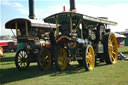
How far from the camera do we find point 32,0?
32125mm

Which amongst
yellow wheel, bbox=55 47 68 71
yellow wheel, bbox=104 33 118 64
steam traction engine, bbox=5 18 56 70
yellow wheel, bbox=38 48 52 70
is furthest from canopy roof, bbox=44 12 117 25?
yellow wheel, bbox=38 48 52 70

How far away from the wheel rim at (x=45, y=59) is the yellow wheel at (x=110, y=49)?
10.4ft

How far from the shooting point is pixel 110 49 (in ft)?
36.2

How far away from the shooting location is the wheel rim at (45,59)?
31.0 feet

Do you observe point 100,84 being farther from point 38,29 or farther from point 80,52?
point 38,29

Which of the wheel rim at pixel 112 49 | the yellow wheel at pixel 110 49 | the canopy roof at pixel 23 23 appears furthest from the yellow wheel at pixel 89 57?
the canopy roof at pixel 23 23

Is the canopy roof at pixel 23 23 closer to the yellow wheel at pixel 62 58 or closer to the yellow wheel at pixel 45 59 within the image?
the yellow wheel at pixel 45 59

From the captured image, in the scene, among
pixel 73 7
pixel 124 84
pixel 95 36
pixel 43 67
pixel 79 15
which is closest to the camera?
pixel 124 84

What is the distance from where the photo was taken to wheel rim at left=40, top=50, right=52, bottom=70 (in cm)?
946

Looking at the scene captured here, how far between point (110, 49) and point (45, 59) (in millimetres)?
3906

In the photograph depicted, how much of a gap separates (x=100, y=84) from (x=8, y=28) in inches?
233

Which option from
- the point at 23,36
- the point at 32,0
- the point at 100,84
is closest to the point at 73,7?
the point at 32,0

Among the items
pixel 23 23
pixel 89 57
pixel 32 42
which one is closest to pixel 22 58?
pixel 32 42

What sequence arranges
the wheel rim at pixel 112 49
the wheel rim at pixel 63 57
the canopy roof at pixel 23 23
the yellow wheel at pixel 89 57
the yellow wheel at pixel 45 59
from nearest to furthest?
the yellow wheel at pixel 89 57 < the canopy roof at pixel 23 23 < the wheel rim at pixel 63 57 < the yellow wheel at pixel 45 59 < the wheel rim at pixel 112 49
